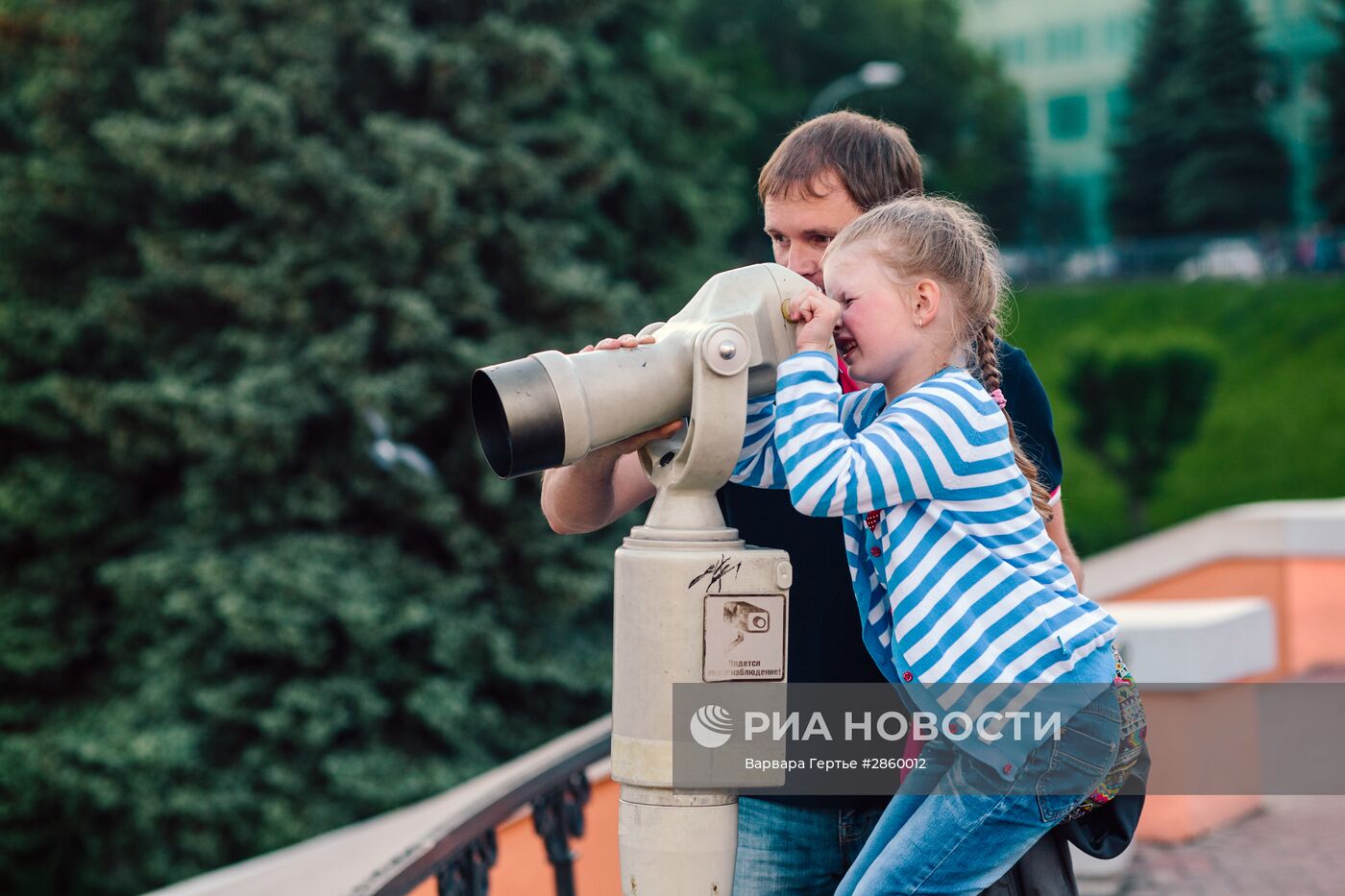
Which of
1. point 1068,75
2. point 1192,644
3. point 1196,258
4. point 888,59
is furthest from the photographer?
point 1068,75

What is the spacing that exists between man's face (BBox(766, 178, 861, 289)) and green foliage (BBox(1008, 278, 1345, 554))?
1651cm

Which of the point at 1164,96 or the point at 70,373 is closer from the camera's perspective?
the point at 70,373

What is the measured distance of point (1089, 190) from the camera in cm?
4353

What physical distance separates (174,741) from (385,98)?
4513mm

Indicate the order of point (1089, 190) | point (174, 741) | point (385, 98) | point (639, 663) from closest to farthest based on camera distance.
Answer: point (639, 663), point (174, 741), point (385, 98), point (1089, 190)

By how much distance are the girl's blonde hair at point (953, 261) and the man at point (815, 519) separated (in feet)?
0.35

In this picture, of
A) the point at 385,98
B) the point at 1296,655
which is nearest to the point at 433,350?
the point at 385,98

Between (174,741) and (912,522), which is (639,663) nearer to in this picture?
(912,522)

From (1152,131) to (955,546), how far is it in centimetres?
3416

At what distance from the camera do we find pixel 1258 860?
500 cm

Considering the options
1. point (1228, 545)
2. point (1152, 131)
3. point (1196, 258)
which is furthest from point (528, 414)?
point (1152, 131)

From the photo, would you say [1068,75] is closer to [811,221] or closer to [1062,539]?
[811,221]

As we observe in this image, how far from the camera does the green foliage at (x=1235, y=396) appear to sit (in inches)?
849

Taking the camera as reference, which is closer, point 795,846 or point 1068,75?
point 795,846
